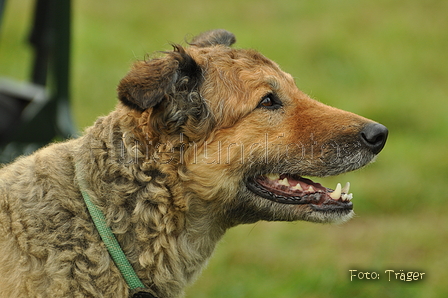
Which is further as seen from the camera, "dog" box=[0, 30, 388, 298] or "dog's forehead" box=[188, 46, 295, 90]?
"dog's forehead" box=[188, 46, 295, 90]

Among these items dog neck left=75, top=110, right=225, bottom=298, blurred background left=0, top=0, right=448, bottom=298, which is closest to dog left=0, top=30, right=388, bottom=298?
dog neck left=75, top=110, right=225, bottom=298

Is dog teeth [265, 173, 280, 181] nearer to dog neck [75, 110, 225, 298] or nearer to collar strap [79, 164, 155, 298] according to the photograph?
dog neck [75, 110, 225, 298]

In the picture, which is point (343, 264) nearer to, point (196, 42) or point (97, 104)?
point (196, 42)

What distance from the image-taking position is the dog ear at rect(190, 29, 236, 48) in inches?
172

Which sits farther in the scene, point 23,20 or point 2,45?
point 23,20

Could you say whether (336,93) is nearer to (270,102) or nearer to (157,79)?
(270,102)

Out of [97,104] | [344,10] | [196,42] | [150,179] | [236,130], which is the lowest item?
[97,104]

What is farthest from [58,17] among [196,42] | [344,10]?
[344,10]

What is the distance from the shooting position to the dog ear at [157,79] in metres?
3.29

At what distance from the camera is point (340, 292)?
5594mm

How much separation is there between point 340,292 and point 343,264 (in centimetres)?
68

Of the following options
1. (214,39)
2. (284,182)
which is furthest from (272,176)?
(214,39)

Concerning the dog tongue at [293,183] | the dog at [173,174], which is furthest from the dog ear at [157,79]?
the dog tongue at [293,183]

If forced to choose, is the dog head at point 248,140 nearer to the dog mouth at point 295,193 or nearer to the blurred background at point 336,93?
the dog mouth at point 295,193
